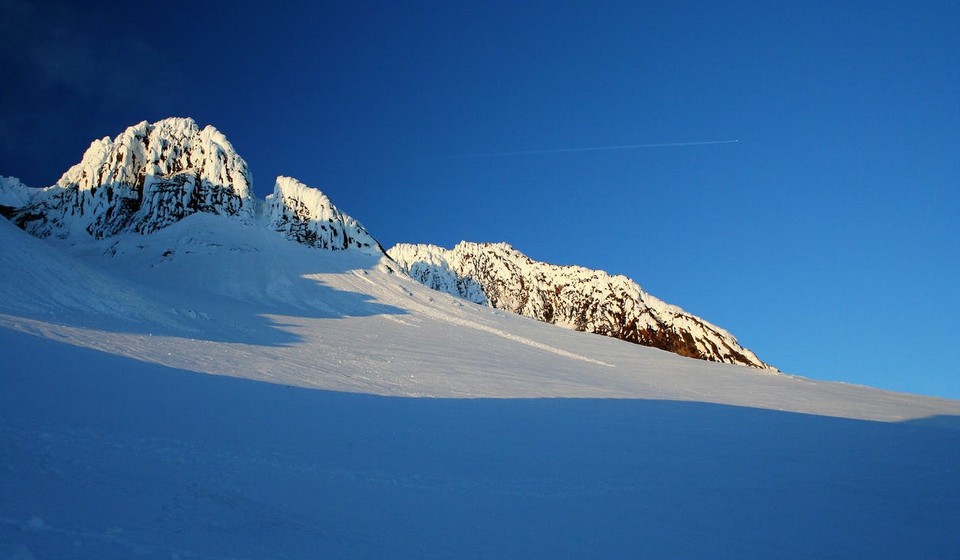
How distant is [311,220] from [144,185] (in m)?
19.1

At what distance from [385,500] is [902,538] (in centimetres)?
783

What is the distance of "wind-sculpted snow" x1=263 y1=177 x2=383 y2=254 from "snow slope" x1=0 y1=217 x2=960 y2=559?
37.0 m

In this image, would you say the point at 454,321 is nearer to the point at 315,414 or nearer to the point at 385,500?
the point at 315,414

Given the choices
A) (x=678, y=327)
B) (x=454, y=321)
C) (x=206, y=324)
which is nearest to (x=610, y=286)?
(x=678, y=327)

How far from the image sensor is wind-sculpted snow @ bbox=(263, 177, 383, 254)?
62469 millimetres

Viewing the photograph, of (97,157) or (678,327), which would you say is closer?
(97,157)

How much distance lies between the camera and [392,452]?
1002 centimetres

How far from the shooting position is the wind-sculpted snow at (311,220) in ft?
205

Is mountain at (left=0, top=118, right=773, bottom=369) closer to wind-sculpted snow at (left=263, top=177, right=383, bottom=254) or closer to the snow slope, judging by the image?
wind-sculpted snow at (left=263, top=177, right=383, bottom=254)

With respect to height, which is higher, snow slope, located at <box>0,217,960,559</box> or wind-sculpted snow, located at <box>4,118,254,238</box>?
wind-sculpted snow, located at <box>4,118,254,238</box>

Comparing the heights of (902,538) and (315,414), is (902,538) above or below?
above

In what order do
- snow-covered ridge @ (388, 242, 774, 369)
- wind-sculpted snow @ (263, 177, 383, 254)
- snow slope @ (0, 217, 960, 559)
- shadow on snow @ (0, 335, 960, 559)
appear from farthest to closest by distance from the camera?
snow-covered ridge @ (388, 242, 774, 369) < wind-sculpted snow @ (263, 177, 383, 254) < snow slope @ (0, 217, 960, 559) < shadow on snow @ (0, 335, 960, 559)

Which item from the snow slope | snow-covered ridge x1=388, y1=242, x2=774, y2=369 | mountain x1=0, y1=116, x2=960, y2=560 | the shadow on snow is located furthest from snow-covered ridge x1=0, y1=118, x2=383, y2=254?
the shadow on snow

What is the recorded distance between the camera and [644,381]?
27.2 m
